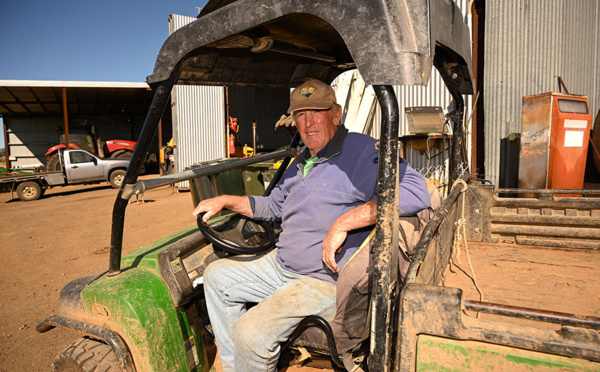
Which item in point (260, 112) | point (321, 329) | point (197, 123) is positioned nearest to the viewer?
point (321, 329)

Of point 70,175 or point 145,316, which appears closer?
point 145,316

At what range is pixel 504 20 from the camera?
250 inches

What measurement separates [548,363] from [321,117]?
160cm

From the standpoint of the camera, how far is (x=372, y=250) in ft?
5.27

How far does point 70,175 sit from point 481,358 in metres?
15.1

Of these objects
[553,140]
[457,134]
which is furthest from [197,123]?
[457,134]

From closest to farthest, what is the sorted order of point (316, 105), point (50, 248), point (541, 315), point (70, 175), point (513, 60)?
point (541, 315) → point (316, 105) → point (513, 60) → point (50, 248) → point (70, 175)

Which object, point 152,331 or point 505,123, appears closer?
point 152,331

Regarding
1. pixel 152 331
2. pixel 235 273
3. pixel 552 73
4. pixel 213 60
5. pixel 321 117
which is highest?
pixel 552 73

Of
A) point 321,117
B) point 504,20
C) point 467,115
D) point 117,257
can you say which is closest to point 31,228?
point 117,257

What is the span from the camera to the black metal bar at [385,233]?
1.35 metres

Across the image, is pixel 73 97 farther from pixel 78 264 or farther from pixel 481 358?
pixel 481 358

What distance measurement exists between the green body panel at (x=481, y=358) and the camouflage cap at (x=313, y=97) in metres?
1.40

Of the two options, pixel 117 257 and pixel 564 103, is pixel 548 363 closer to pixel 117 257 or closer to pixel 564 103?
pixel 117 257
